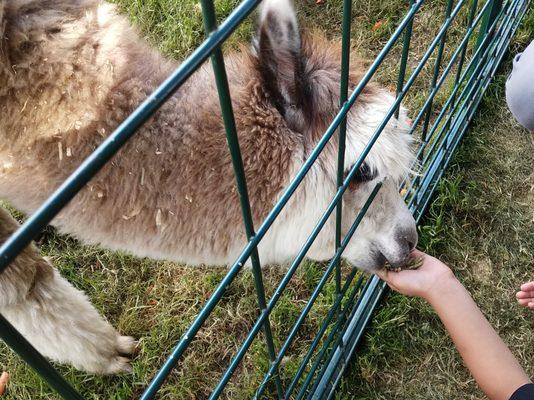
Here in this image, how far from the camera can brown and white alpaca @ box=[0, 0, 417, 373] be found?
143 cm

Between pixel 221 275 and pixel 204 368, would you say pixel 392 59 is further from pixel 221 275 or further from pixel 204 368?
pixel 204 368

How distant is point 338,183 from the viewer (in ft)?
4.12

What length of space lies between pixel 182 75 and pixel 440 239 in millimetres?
1991

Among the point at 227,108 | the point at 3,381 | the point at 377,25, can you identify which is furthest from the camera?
the point at 377,25

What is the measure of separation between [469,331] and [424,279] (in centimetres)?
21

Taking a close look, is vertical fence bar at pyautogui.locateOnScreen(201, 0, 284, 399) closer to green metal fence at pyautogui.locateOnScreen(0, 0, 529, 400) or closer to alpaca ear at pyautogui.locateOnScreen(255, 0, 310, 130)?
green metal fence at pyautogui.locateOnScreen(0, 0, 529, 400)

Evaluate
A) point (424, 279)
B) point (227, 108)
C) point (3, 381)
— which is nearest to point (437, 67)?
point (424, 279)

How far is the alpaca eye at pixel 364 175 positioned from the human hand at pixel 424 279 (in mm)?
359

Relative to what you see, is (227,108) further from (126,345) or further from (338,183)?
(126,345)

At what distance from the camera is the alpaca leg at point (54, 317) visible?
154cm

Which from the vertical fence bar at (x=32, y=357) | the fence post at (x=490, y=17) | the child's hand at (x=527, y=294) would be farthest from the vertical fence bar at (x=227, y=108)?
the fence post at (x=490, y=17)

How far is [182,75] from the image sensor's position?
623 millimetres

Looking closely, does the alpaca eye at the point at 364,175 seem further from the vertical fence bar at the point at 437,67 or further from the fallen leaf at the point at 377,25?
the fallen leaf at the point at 377,25

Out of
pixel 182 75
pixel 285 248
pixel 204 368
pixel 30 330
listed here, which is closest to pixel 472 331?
pixel 285 248
